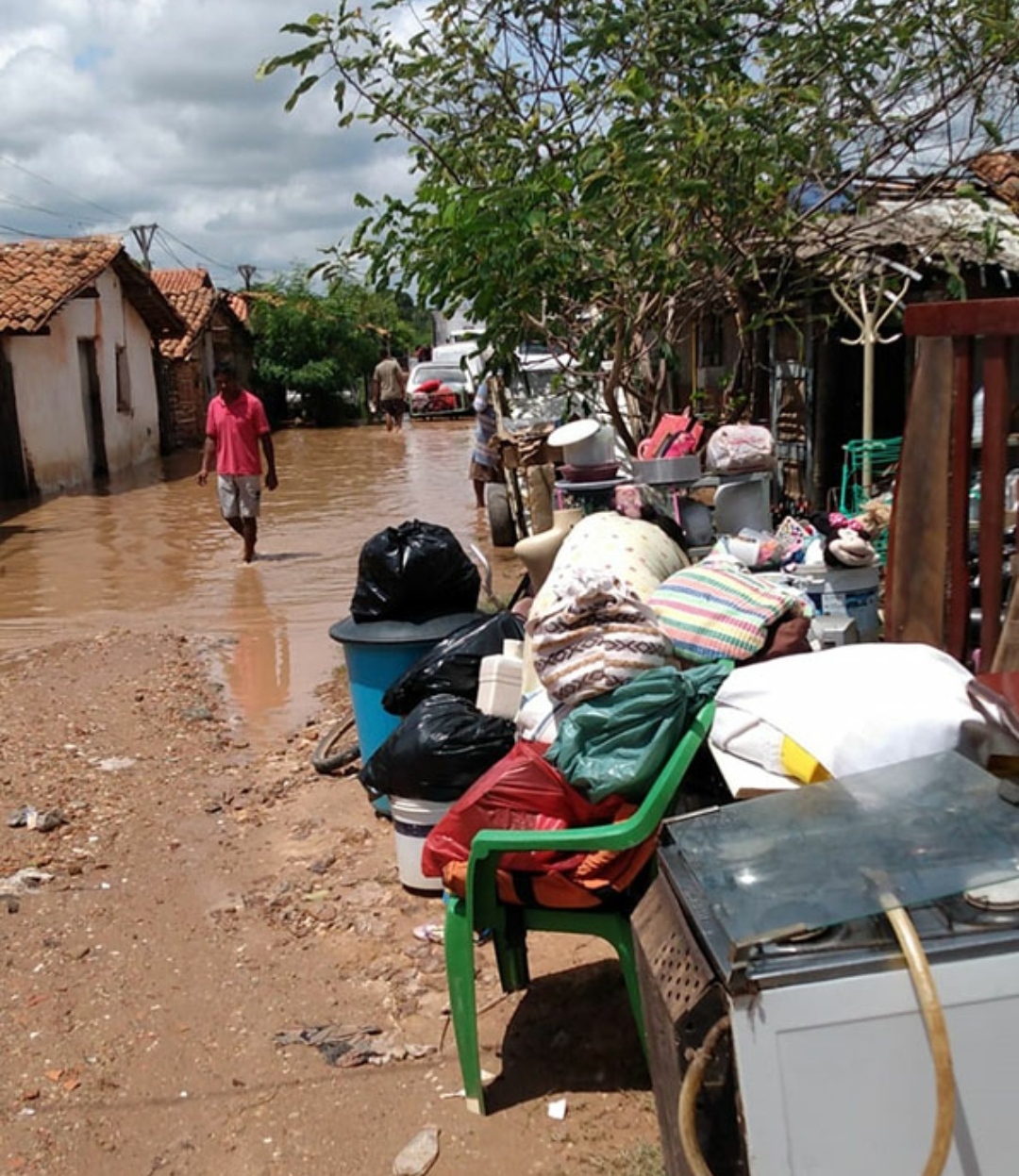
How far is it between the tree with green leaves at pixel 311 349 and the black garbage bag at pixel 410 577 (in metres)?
25.1

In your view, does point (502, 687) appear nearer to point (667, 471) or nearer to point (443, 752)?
point (443, 752)

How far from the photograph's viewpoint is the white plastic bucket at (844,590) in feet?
13.3

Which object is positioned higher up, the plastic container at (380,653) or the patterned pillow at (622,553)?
the patterned pillow at (622,553)

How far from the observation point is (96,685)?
6.93 m

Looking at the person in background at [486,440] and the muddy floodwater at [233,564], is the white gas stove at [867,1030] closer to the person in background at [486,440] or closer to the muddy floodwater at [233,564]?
the muddy floodwater at [233,564]

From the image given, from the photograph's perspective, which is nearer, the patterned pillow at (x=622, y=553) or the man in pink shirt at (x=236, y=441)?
the patterned pillow at (x=622, y=553)

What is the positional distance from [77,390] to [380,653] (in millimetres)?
15694

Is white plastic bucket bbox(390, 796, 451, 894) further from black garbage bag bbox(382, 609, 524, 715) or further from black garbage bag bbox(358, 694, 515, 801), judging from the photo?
black garbage bag bbox(382, 609, 524, 715)

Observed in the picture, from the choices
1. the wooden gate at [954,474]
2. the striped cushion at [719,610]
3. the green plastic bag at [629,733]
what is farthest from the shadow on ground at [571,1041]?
the wooden gate at [954,474]

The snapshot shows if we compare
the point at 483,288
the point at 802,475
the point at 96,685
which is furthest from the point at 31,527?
the point at 483,288

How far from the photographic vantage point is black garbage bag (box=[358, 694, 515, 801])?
3.80 m

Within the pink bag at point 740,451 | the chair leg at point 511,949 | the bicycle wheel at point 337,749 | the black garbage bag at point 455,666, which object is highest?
the pink bag at point 740,451

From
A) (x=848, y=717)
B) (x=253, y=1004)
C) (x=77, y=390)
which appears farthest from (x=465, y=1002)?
(x=77, y=390)

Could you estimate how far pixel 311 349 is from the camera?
30031 mm
